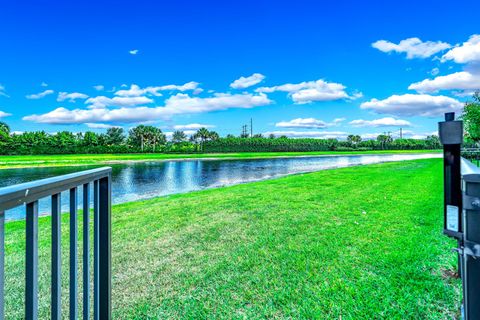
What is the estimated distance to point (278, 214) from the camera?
4.75 meters

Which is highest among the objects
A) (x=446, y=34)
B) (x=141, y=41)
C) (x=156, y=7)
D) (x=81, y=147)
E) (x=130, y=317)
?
(x=141, y=41)

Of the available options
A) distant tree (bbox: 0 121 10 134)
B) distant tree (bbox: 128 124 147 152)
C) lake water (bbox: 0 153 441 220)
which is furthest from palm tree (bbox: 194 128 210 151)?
lake water (bbox: 0 153 441 220)

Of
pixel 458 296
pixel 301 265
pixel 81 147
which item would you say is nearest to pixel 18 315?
pixel 301 265

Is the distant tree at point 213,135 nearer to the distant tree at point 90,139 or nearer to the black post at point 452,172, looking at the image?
the distant tree at point 90,139

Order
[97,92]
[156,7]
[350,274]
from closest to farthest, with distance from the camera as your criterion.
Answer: [350,274]
[156,7]
[97,92]

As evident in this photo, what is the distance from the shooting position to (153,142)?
65.2 m

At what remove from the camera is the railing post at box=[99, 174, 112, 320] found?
1578 mm

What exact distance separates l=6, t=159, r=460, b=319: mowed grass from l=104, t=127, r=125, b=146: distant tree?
209 feet

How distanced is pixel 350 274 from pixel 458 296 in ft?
2.54

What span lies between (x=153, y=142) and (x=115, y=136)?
29.7 ft

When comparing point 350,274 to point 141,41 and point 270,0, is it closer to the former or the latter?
point 270,0

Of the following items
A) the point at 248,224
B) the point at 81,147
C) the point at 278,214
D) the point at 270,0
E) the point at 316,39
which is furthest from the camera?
the point at 81,147

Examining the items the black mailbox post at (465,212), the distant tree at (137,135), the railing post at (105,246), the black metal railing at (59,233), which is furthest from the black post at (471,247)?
the distant tree at (137,135)

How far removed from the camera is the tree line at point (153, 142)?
47875 mm
